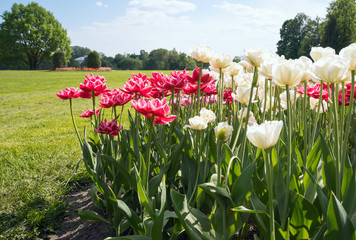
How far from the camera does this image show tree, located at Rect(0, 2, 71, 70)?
41594mm

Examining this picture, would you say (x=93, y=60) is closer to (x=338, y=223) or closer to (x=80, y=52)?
(x=338, y=223)

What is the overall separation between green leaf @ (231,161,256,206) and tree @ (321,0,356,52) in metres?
38.5

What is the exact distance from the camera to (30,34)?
4222cm

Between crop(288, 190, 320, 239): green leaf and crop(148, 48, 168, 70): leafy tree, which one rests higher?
crop(148, 48, 168, 70): leafy tree

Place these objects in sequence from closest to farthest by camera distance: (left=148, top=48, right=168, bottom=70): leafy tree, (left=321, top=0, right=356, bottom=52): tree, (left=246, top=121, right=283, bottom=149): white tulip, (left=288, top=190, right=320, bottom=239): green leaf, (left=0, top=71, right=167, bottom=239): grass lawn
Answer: (left=246, top=121, right=283, bottom=149): white tulip < (left=288, top=190, right=320, bottom=239): green leaf < (left=0, top=71, right=167, bottom=239): grass lawn < (left=321, top=0, right=356, bottom=52): tree < (left=148, top=48, right=168, bottom=70): leafy tree

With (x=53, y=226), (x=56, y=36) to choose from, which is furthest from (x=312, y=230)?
(x=56, y=36)

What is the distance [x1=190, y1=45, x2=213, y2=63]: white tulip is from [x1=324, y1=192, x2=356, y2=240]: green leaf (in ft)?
3.15

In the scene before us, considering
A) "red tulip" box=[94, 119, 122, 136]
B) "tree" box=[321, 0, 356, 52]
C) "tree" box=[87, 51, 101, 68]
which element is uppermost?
"tree" box=[321, 0, 356, 52]

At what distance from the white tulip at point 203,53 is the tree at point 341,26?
3799 cm

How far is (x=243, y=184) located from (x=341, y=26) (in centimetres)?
3965

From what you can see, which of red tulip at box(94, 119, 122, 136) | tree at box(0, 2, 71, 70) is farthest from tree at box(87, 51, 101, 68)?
red tulip at box(94, 119, 122, 136)

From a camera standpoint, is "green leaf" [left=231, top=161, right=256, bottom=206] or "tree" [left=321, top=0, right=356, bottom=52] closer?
"green leaf" [left=231, top=161, right=256, bottom=206]

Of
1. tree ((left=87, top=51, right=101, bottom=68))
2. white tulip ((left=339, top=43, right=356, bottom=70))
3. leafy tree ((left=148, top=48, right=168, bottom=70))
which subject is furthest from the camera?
leafy tree ((left=148, top=48, right=168, bottom=70))

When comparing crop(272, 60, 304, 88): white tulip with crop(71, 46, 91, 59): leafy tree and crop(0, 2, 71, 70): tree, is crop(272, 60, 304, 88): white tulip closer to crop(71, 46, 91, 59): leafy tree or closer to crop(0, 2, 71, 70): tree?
crop(0, 2, 71, 70): tree
